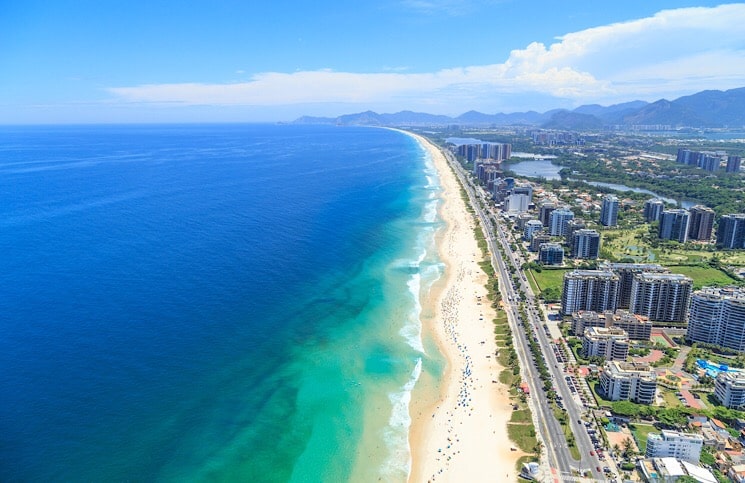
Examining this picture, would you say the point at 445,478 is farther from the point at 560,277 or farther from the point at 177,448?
the point at 560,277

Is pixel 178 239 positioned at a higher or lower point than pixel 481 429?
higher

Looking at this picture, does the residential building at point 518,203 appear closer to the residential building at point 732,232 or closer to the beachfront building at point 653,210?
the beachfront building at point 653,210

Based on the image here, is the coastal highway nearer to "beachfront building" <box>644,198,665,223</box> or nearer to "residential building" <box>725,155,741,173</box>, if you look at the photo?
"beachfront building" <box>644,198,665,223</box>

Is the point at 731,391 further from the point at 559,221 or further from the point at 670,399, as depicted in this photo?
the point at 559,221

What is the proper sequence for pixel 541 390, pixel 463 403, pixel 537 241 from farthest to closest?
1. pixel 537 241
2. pixel 541 390
3. pixel 463 403

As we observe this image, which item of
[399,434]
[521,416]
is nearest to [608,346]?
[521,416]

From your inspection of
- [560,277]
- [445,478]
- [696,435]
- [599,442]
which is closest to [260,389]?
Result: [445,478]

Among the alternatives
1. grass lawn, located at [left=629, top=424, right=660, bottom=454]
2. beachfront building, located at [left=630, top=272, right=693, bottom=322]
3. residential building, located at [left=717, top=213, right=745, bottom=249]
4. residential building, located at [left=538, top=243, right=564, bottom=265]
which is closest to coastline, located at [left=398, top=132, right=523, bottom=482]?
grass lawn, located at [left=629, top=424, right=660, bottom=454]
